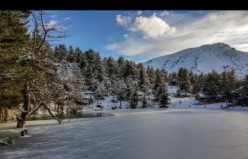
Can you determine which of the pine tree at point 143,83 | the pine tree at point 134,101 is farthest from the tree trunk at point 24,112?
the pine tree at point 143,83

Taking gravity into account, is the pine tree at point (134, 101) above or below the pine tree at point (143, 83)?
below

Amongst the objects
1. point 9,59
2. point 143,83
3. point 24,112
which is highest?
point 143,83

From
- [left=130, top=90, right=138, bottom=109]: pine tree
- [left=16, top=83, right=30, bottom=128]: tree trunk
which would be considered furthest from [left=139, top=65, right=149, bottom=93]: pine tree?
[left=16, top=83, right=30, bottom=128]: tree trunk

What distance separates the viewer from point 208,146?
427 inches

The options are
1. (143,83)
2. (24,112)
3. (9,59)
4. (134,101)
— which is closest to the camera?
(9,59)

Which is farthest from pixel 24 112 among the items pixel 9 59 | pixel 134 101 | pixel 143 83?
pixel 143 83

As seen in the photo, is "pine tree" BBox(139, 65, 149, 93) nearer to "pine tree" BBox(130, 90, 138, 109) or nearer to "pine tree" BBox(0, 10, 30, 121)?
"pine tree" BBox(130, 90, 138, 109)

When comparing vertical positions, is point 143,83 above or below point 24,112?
above

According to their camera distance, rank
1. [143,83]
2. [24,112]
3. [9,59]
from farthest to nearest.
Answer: [143,83] < [24,112] < [9,59]

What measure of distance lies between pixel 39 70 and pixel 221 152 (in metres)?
12.0

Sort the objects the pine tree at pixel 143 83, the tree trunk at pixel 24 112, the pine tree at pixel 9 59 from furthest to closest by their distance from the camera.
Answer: the pine tree at pixel 143 83 → the tree trunk at pixel 24 112 → the pine tree at pixel 9 59

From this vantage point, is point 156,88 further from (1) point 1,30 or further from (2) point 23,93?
(1) point 1,30

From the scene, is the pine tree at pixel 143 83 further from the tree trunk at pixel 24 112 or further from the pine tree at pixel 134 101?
the tree trunk at pixel 24 112

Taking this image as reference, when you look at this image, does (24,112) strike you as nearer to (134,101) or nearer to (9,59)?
(9,59)
